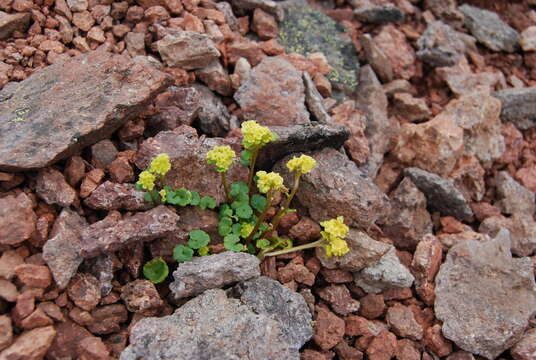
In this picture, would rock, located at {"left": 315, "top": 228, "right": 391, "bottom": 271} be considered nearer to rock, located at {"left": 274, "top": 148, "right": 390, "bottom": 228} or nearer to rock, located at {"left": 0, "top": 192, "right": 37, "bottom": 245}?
rock, located at {"left": 274, "top": 148, "right": 390, "bottom": 228}

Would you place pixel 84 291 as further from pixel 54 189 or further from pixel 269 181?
pixel 269 181

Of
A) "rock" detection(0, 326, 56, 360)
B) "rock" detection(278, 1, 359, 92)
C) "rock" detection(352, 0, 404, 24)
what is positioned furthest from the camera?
"rock" detection(352, 0, 404, 24)

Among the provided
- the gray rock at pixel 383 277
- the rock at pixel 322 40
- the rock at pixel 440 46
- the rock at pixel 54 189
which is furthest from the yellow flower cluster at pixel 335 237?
the rock at pixel 440 46

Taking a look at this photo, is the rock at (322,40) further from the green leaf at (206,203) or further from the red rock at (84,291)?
the red rock at (84,291)

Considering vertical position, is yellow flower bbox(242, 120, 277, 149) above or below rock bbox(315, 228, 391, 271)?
above

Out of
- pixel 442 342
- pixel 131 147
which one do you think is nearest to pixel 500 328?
pixel 442 342

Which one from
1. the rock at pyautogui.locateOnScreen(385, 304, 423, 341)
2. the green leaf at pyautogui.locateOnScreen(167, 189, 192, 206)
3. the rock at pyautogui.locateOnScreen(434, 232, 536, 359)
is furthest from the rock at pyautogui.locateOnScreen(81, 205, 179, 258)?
the rock at pyautogui.locateOnScreen(434, 232, 536, 359)

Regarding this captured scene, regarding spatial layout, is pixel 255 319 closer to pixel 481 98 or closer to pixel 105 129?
pixel 105 129
